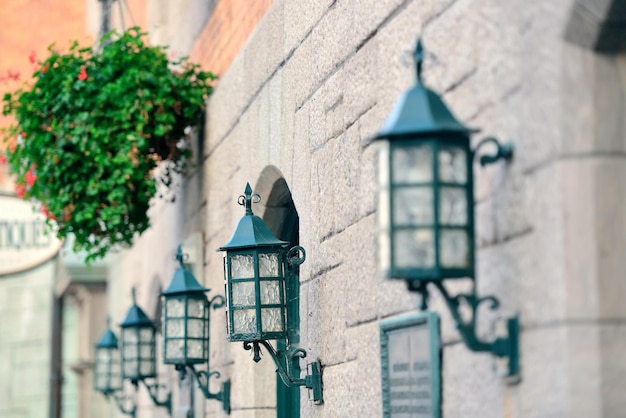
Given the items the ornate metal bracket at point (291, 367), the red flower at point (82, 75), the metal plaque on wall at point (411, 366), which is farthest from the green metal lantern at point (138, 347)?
the metal plaque on wall at point (411, 366)

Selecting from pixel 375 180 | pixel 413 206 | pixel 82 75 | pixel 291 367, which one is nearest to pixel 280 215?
pixel 291 367

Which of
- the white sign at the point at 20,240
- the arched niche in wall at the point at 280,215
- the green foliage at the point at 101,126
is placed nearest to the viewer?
the arched niche in wall at the point at 280,215

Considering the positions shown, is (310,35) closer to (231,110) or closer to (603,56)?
(231,110)

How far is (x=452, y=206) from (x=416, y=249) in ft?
0.53

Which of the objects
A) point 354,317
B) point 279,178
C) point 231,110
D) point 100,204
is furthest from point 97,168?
point 354,317

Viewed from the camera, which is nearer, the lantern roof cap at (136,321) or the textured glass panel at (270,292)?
the textured glass panel at (270,292)

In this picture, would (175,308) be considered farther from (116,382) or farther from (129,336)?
(116,382)

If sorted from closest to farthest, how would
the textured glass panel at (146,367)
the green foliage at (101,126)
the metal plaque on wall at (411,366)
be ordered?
the metal plaque on wall at (411,366) → the green foliage at (101,126) → the textured glass panel at (146,367)

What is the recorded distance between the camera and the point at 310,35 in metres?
5.78

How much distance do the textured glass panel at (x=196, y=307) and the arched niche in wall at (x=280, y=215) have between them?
0.56m

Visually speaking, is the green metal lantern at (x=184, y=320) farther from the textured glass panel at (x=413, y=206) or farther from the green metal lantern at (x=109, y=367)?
the green metal lantern at (x=109, y=367)

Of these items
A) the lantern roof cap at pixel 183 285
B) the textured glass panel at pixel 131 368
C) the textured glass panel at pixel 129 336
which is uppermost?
the lantern roof cap at pixel 183 285

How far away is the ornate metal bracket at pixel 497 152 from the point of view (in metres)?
3.53

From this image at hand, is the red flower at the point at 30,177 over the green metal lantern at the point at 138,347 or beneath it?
over
